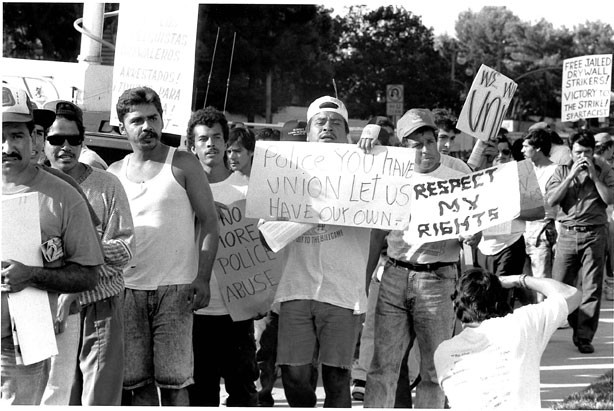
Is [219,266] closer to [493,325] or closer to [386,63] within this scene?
[493,325]

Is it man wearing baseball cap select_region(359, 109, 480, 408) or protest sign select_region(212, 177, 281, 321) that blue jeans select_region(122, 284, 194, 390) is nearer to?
protest sign select_region(212, 177, 281, 321)

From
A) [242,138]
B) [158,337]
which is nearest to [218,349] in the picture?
[158,337]

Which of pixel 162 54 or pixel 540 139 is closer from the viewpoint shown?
pixel 162 54

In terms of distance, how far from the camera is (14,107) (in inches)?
175

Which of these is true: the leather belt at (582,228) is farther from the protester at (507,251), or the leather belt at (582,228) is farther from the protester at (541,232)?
the protester at (507,251)

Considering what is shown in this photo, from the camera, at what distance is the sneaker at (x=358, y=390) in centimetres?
756

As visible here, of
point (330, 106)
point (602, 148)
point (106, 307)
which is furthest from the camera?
point (602, 148)

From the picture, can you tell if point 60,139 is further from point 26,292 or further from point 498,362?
point 498,362

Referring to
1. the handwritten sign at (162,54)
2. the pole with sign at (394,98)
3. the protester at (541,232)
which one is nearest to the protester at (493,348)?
the handwritten sign at (162,54)

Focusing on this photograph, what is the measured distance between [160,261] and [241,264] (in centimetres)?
86

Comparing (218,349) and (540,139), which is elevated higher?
(540,139)

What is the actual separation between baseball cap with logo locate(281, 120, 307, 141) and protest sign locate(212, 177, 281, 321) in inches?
34.1

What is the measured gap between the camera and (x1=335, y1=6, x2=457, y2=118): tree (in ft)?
196

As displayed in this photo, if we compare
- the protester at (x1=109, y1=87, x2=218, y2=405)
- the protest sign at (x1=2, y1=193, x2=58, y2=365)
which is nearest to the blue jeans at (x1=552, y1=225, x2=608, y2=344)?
the protester at (x1=109, y1=87, x2=218, y2=405)
